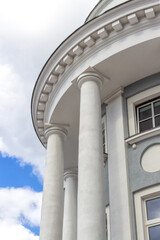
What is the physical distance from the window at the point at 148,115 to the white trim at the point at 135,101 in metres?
0.21

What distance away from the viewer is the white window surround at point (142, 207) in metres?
12.8

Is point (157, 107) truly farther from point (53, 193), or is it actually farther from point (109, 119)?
point (53, 193)

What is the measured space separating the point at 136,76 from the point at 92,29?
8.84 ft

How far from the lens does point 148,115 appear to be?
15391mm

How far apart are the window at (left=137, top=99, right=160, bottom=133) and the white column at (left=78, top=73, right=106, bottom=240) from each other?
1.97 m

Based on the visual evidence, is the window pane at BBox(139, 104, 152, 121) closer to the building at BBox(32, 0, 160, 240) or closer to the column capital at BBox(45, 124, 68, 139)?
the building at BBox(32, 0, 160, 240)

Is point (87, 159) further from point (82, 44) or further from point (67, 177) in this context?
point (67, 177)

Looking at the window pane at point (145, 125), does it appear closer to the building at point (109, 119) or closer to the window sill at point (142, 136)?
the building at point (109, 119)

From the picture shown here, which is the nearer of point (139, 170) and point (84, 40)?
point (139, 170)

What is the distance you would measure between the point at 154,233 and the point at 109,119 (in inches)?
209

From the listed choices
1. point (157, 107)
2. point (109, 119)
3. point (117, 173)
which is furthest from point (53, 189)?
point (157, 107)

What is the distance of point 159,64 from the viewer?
609 inches

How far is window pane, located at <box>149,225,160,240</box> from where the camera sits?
41.1 feet

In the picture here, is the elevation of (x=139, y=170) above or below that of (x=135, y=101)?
below
